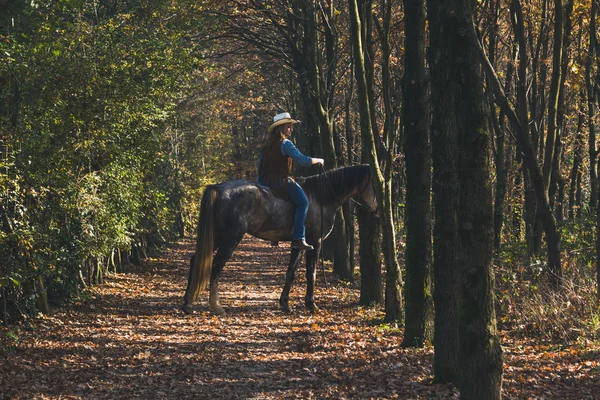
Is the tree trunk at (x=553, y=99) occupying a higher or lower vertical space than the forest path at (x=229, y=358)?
higher

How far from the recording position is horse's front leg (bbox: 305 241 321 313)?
1369 cm

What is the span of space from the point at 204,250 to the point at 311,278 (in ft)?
8.08

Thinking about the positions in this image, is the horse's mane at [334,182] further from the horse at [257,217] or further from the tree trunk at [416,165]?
the tree trunk at [416,165]

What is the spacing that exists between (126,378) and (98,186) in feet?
24.0

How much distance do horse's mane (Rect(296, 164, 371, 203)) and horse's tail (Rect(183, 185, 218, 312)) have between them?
2.05 m

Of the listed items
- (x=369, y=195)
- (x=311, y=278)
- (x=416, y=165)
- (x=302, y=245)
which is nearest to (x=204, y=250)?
(x=302, y=245)

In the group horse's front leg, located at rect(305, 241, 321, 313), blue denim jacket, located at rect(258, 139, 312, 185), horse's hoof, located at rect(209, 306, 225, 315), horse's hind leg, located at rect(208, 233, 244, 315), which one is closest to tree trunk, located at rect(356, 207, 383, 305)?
horse's front leg, located at rect(305, 241, 321, 313)

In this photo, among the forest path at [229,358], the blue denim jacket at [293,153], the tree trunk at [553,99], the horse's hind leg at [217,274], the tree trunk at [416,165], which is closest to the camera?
the forest path at [229,358]

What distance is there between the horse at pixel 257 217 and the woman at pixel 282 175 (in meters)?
0.17

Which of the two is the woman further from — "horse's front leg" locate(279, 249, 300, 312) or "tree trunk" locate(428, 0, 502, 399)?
"tree trunk" locate(428, 0, 502, 399)

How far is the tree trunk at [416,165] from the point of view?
920 centimetres

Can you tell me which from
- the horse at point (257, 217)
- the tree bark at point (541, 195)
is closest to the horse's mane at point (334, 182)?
the horse at point (257, 217)

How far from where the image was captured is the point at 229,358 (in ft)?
31.1

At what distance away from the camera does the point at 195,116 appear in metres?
33.6
